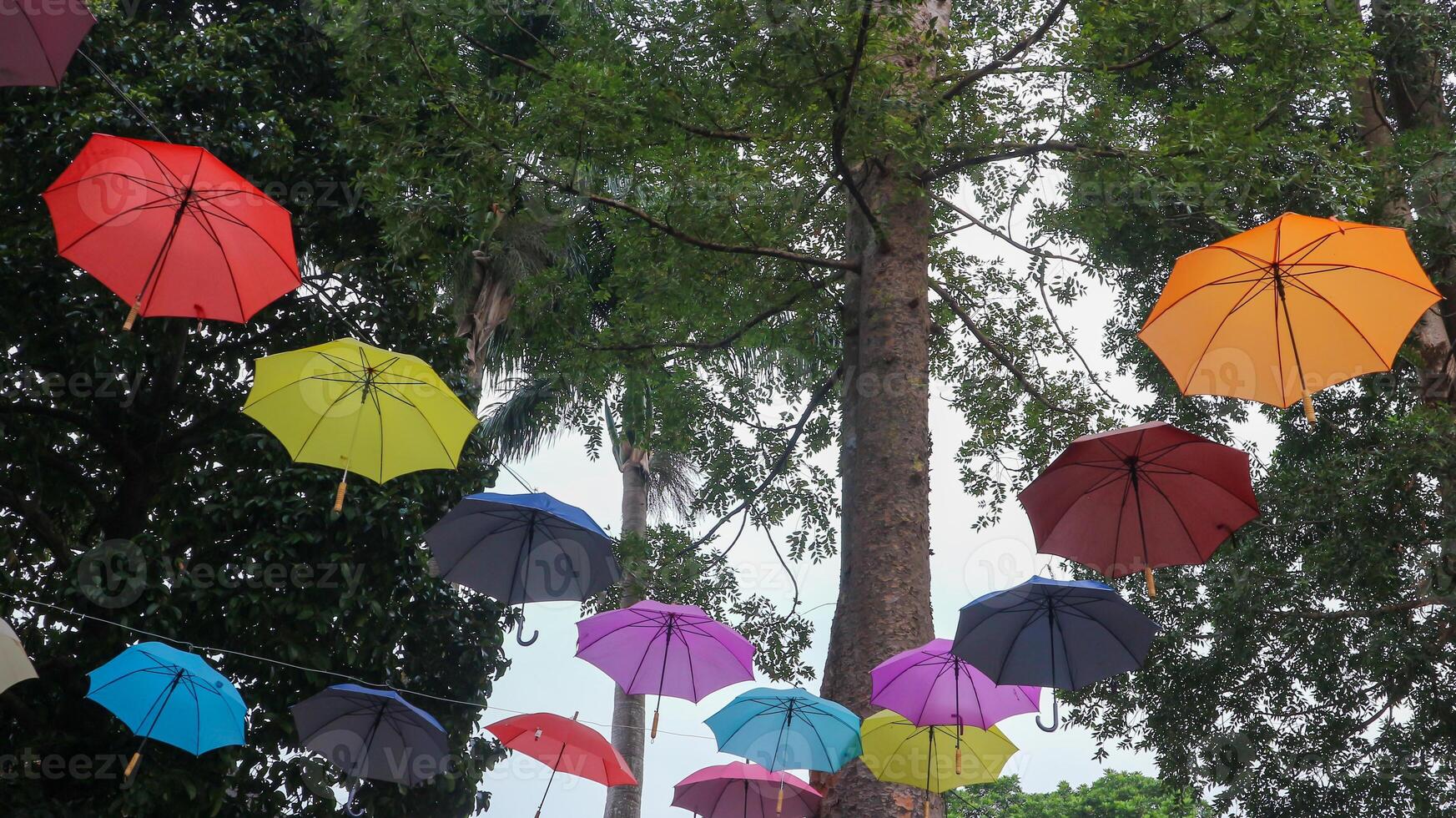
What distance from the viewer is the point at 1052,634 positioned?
5.93 metres

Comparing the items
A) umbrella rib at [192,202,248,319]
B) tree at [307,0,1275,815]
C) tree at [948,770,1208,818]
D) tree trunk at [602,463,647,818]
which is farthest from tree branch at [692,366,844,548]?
tree at [948,770,1208,818]

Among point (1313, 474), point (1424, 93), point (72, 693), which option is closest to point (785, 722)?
point (72, 693)

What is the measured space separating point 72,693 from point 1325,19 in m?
10.1

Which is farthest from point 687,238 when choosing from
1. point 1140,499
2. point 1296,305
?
point 1296,305

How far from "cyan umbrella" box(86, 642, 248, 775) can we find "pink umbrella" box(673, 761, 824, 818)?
309cm

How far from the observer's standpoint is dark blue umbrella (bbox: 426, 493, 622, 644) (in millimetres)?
6691

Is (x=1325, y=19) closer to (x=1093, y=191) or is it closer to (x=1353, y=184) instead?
(x=1353, y=184)

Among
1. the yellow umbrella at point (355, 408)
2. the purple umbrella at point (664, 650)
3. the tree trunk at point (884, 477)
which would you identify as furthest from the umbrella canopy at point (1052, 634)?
the yellow umbrella at point (355, 408)

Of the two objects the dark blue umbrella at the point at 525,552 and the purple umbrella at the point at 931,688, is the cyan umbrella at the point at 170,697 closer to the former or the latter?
the dark blue umbrella at the point at 525,552

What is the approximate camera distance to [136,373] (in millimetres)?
8242

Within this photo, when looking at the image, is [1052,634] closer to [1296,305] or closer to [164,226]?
[1296,305]

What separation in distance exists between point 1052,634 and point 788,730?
5.37 feet

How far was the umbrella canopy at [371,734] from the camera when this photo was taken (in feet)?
22.1

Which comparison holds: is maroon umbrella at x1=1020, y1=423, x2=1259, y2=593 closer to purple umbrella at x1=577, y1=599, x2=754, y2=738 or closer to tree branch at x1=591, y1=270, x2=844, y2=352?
purple umbrella at x1=577, y1=599, x2=754, y2=738
